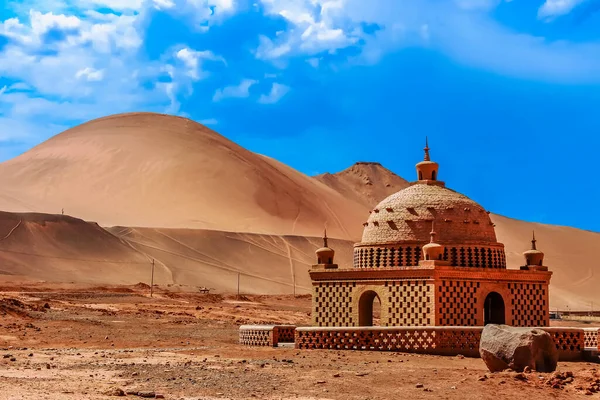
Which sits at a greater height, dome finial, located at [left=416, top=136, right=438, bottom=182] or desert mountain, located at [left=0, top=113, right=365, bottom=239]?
desert mountain, located at [left=0, top=113, right=365, bottom=239]

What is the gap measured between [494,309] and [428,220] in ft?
10.4

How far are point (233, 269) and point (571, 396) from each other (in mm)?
64046

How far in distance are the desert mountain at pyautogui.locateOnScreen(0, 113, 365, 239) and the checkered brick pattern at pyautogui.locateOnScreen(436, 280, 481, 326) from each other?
218ft

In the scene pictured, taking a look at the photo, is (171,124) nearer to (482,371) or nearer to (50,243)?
(50,243)

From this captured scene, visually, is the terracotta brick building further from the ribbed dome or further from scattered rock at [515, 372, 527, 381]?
scattered rock at [515, 372, 527, 381]

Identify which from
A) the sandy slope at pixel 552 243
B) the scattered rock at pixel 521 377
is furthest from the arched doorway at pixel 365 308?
the sandy slope at pixel 552 243

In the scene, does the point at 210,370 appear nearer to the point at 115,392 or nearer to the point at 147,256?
the point at 115,392

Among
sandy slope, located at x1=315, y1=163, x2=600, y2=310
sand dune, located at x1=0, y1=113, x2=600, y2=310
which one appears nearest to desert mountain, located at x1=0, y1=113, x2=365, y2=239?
sand dune, located at x1=0, y1=113, x2=600, y2=310

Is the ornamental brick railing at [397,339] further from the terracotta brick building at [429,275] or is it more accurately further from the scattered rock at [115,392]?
the scattered rock at [115,392]

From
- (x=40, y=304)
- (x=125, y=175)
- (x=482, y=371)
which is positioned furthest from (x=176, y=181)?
(x=482, y=371)

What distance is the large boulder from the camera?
16.2m

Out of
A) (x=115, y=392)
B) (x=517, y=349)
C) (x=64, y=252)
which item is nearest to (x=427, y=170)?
(x=517, y=349)

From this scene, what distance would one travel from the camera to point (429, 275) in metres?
23.2

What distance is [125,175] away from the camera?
102688 mm
